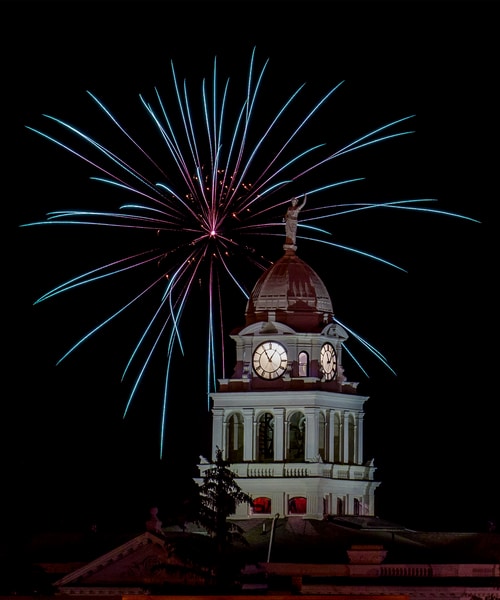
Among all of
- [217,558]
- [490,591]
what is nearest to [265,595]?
[217,558]

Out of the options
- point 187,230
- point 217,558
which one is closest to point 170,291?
point 187,230

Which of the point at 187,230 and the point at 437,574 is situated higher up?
the point at 187,230

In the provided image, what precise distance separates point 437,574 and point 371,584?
5444 mm

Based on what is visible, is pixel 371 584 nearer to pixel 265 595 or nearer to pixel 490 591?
pixel 490 591

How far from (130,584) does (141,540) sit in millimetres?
2326

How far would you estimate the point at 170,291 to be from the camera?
176 meters

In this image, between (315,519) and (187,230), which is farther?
(315,519)

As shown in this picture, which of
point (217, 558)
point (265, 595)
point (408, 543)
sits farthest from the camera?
point (408, 543)

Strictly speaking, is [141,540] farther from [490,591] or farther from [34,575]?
[490,591]

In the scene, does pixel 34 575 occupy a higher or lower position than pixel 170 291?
lower

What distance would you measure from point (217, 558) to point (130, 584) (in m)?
11.5

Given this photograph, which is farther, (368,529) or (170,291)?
(368,529)

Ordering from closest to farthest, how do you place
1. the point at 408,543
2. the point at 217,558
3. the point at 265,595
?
the point at 265,595 < the point at 217,558 < the point at 408,543

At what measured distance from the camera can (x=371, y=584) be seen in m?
190
